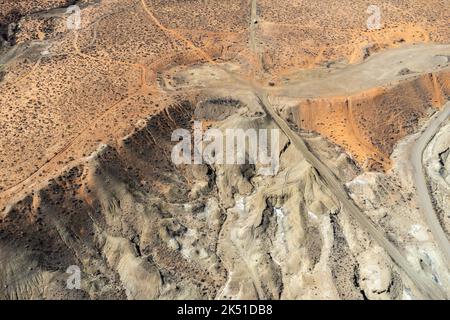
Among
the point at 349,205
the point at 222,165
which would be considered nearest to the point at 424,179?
the point at 349,205

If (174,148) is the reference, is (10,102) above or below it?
above

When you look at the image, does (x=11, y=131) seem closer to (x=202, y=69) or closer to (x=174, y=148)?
(x=174, y=148)

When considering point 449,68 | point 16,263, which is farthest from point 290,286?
point 449,68

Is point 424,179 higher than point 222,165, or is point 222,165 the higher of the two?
point 222,165

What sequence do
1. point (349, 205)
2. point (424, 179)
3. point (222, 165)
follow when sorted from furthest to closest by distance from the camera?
point (424, 179), point (222, 165), point (349, 205)

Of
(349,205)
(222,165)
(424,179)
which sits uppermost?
(222,165)

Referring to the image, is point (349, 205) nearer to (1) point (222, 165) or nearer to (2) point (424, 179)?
(2) point (424, 179)

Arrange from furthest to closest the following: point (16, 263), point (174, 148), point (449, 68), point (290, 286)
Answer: point (449, 68) < point (174, 148) < point (290, 286) < point (16, 263)
